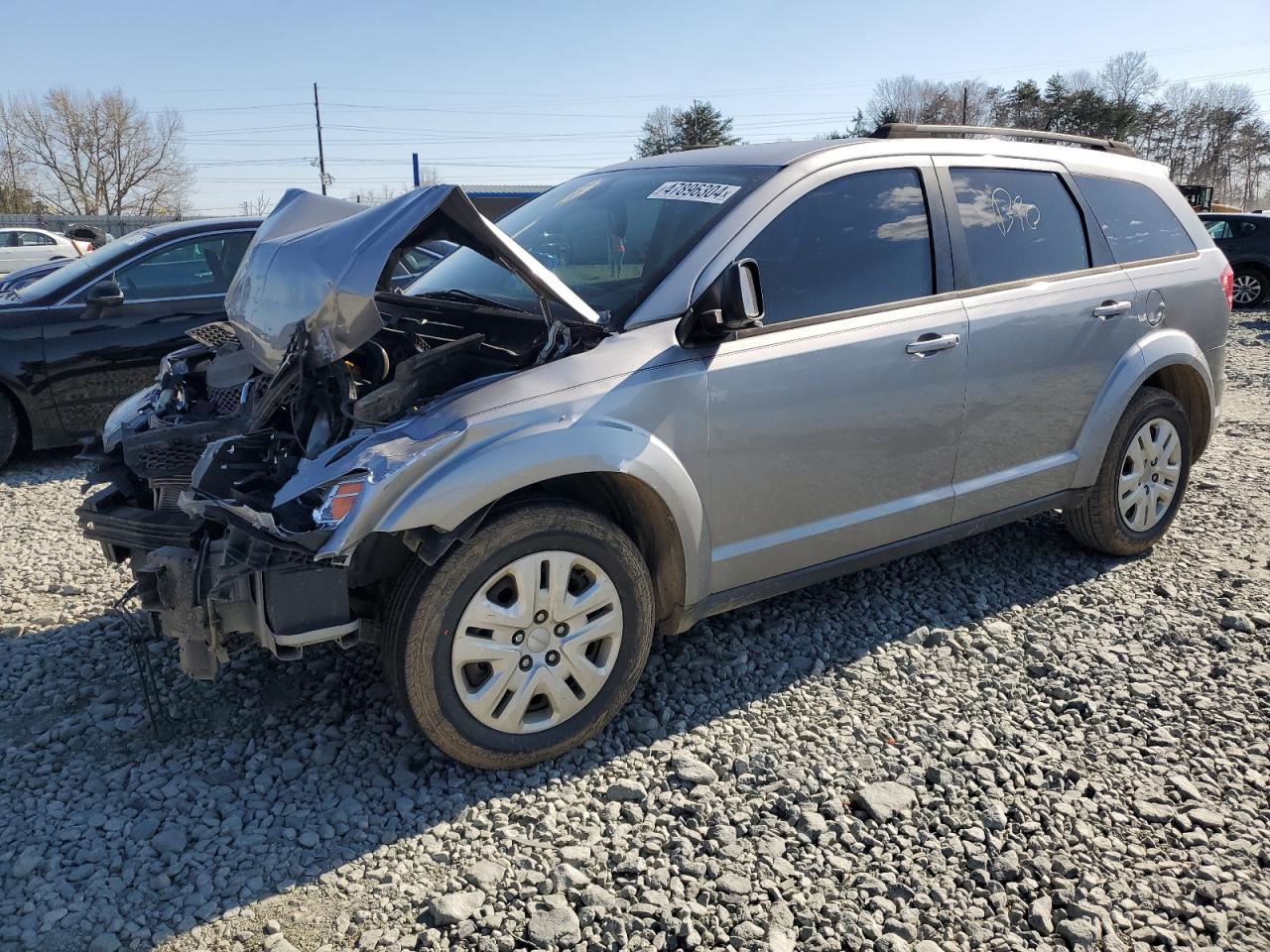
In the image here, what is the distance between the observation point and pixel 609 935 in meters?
2.38

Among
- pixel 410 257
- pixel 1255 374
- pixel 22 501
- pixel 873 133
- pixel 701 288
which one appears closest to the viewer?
pixel 701 288

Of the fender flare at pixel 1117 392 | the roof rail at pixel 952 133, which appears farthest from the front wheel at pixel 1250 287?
the fender flare at pixel 1117 392

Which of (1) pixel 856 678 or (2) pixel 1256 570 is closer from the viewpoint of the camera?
(1) pixel 856 678

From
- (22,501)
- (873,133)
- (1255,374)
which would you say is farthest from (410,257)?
(1255,374)

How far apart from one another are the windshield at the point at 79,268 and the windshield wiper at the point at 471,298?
4122 mm

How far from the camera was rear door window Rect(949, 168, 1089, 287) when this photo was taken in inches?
154

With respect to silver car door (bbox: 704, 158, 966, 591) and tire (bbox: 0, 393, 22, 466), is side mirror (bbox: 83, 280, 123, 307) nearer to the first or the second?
tire (bbox: 0, 393, 22, 466)

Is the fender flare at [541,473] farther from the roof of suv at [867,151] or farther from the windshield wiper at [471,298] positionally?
the roof of suv at [867,151]

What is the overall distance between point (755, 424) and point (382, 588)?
133cm

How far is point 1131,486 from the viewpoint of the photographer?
4613 mm

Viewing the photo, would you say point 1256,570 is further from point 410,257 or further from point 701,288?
point 410,257

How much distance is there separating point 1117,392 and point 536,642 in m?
2.97

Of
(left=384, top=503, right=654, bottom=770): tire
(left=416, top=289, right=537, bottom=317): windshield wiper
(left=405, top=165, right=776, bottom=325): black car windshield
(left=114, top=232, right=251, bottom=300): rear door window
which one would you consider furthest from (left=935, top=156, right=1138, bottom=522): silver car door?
(left=114, top=232, right=251, bottom=300): rear door window

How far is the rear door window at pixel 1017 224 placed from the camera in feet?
12.8
